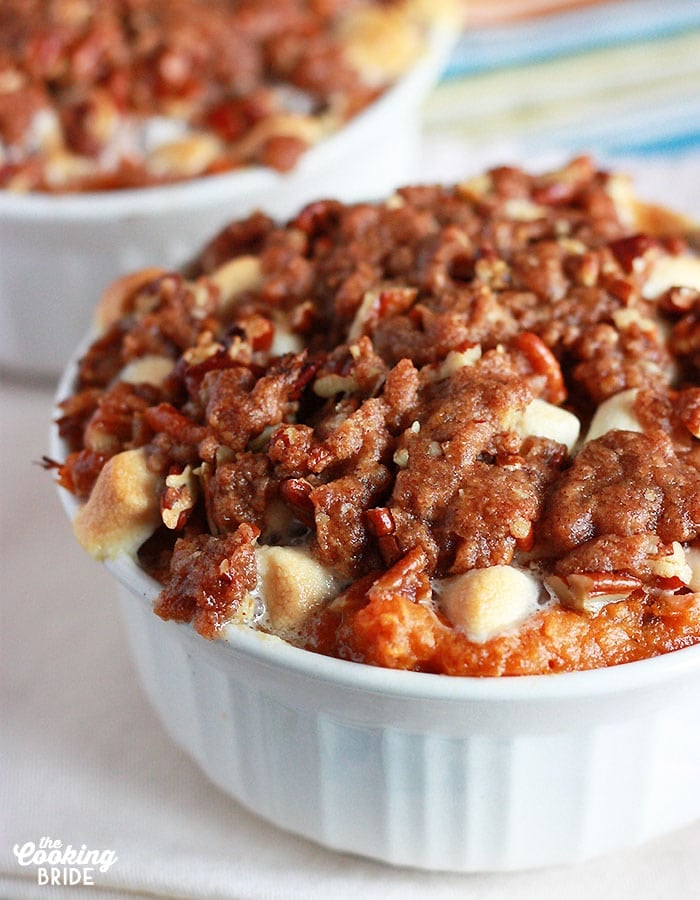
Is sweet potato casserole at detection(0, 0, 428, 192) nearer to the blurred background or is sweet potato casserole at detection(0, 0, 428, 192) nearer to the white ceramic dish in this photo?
the white ceramic dish

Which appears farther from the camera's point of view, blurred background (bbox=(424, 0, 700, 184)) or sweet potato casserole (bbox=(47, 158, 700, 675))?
blurred background (bbox=(424, 0, 700, 184))

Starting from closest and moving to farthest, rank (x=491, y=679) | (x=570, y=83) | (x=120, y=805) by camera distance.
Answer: (x=491, y=679) → (x=120, y=805) → (x=570, y=83)

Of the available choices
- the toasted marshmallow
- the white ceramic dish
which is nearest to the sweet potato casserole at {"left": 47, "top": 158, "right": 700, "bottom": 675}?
the toasted marshmallow

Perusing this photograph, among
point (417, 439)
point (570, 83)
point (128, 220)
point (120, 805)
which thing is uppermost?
point (417, 439)

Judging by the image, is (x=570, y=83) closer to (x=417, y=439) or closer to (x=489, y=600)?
(x=417, y=439)

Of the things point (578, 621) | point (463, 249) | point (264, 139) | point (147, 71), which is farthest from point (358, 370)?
point (147, 71)

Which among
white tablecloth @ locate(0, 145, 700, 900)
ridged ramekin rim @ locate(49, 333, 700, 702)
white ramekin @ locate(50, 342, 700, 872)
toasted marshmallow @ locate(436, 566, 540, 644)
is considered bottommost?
white tablecloth @ locate(0, 145, 700, 900)

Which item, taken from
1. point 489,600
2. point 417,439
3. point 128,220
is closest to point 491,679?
point 489,600
